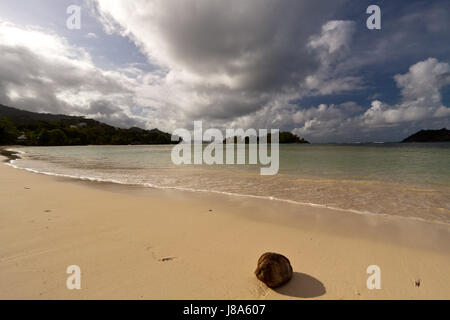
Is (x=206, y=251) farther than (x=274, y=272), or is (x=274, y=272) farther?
(x=206, y=251)

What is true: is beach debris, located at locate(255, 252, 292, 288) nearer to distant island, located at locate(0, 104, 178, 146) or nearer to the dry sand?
the dry sand

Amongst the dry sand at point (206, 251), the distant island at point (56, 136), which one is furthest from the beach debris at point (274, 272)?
the distant island at point (56, 136)

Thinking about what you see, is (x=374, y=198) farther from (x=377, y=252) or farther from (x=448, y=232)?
(x=377, y=252)

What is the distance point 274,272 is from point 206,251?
1303mm

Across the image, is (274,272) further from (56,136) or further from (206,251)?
(56,136)

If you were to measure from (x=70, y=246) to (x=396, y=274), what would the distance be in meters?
5.18

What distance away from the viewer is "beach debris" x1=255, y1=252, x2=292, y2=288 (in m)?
2.43

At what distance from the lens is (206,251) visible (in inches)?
131

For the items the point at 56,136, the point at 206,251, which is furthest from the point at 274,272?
the point at 56,136

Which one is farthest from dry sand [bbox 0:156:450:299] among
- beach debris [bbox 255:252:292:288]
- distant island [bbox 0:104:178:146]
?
distant island [bbox 0:104:178:146]

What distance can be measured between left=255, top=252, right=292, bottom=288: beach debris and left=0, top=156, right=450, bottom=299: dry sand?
3.8 inches

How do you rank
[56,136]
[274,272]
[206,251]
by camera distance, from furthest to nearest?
[56,136] → [206,251] → [274,272]

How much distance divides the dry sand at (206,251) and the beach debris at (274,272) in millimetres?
97

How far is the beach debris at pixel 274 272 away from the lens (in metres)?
2.43
